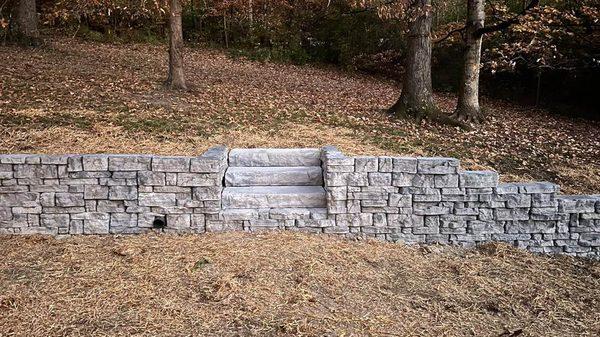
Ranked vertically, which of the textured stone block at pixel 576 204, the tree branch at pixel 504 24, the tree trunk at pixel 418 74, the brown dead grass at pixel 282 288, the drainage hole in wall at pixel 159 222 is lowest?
the brown dead grass at pixel 282 288

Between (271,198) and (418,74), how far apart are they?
5.16 metres

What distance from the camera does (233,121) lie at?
327 inches

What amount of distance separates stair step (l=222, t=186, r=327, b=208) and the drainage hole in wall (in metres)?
0.65

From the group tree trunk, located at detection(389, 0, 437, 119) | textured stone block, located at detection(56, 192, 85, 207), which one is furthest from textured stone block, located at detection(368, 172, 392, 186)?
tree trunk, located at detection(389, 0, 437, 119)

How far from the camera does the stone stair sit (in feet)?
17.0

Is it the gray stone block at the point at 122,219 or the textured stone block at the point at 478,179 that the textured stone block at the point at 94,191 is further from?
the textured stone block at the point at 478,179

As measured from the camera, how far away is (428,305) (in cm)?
415

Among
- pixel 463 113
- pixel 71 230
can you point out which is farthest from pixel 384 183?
pixel 463 113

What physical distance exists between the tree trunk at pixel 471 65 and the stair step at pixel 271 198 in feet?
16.9

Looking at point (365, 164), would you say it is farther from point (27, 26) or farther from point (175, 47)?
point (27, 26)

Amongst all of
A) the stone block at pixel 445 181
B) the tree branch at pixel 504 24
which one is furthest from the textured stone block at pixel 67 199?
the tree branch at pixel 504 24

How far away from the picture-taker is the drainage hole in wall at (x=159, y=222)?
5.11 metres

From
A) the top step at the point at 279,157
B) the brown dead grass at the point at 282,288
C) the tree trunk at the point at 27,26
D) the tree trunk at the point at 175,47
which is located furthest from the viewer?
the tree trunk at the point at 27,26

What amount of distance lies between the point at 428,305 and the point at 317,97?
7.76m
